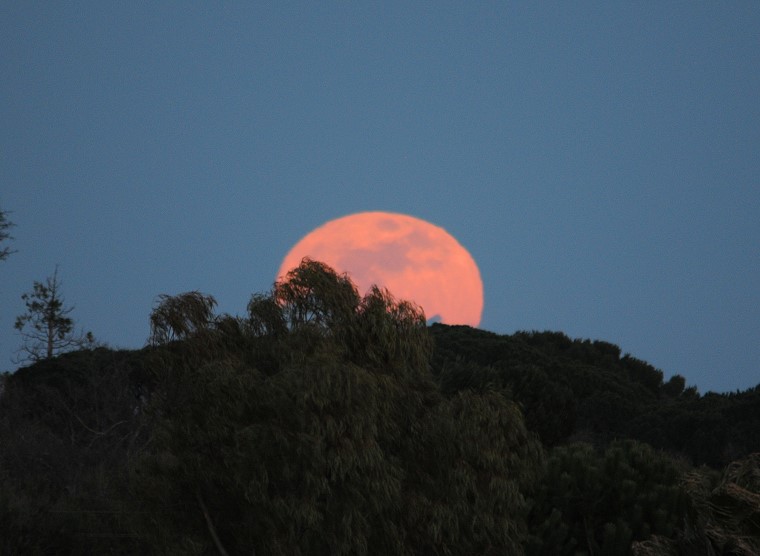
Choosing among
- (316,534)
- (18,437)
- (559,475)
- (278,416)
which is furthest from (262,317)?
(18,437)

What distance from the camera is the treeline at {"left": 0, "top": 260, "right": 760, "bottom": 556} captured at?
56.1ft

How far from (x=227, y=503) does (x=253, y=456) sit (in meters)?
2.37

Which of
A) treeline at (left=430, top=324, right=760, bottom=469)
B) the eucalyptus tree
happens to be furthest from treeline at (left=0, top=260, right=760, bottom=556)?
treeline at (left=430, top=324, right=760, bottom=469)

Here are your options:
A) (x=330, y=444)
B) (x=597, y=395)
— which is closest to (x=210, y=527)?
(x=330, y=444)

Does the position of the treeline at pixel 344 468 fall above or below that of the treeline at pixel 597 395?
below

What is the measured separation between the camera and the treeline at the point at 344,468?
1709 centimetres

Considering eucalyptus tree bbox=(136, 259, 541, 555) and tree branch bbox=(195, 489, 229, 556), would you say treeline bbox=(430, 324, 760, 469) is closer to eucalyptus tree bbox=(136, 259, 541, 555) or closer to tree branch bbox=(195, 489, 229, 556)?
eucalyptus tree bbox=(136, 259, 541, 555)

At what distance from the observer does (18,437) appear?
1398 inches

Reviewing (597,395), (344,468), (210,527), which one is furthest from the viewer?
(597,395)

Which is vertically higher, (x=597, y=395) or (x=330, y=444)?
(x=597, y=395)

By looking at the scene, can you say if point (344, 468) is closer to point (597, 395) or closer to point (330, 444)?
point (330, 444)

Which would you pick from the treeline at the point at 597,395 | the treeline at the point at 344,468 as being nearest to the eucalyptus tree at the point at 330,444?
the treeline at the point at 344,468

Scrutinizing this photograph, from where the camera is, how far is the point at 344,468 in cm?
1692

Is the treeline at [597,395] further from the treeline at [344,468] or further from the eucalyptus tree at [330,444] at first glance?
the eucalyptus tree at [330,444]
